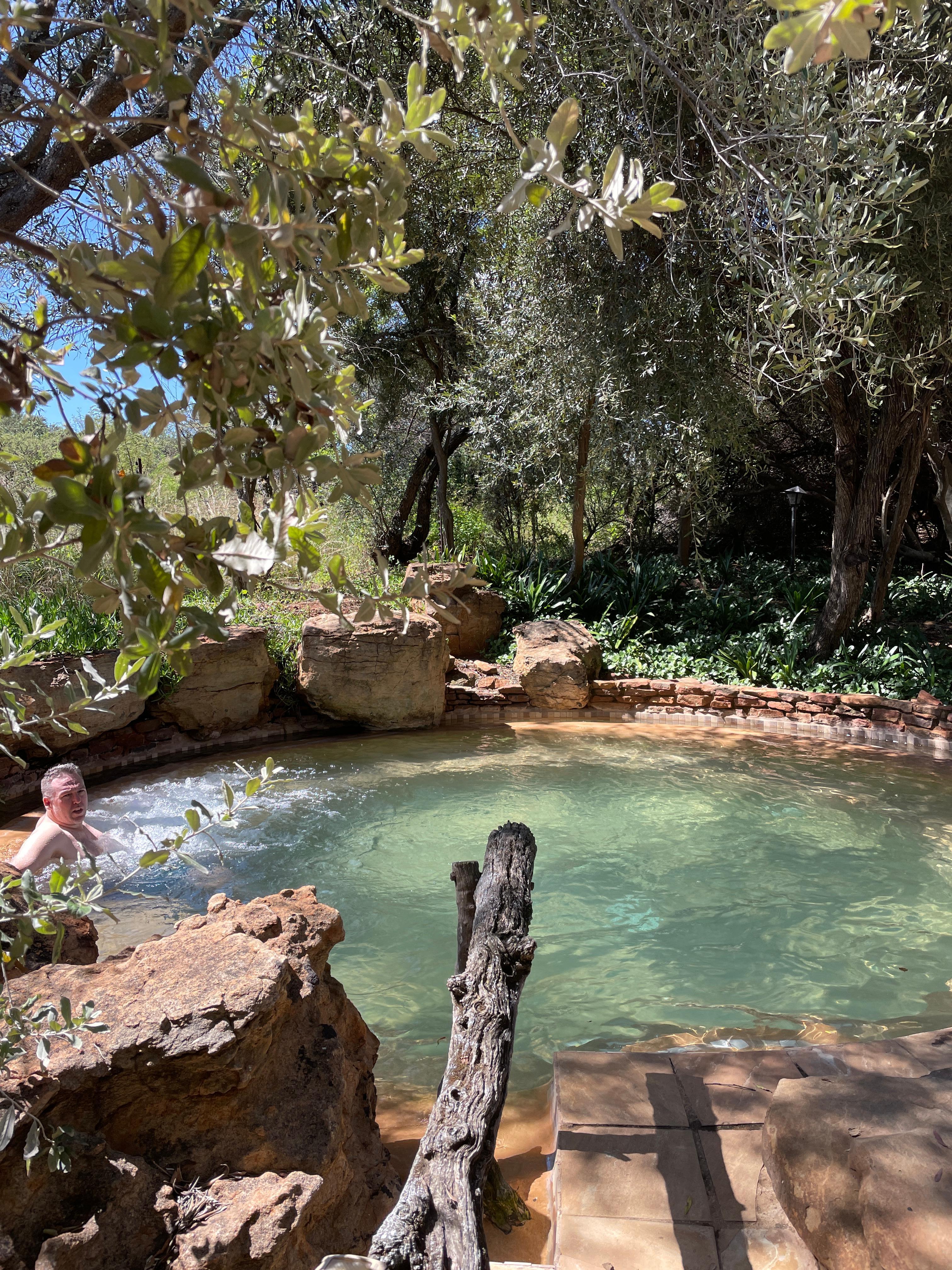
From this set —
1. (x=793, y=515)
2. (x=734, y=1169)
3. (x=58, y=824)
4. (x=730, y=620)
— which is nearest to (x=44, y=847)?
(x=58, y=824)

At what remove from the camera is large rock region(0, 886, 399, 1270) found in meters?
2.05

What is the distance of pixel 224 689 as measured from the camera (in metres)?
9.12

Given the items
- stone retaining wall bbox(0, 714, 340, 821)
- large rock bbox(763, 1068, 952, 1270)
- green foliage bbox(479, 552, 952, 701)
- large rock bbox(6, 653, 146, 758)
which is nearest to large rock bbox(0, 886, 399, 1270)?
large rock bbox(763, 1068, 952, 1270)

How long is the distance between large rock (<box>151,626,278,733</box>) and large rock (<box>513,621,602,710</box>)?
3.00 m

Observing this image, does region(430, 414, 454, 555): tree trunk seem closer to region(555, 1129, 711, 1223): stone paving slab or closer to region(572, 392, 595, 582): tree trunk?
region(572, 392, 595, 582): tree trunk

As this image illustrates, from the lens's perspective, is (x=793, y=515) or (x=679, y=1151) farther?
(x=793, y=515)

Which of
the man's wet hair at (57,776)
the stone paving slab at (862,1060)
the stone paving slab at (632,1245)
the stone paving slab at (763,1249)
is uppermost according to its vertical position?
the man's wet hair at (57,776)

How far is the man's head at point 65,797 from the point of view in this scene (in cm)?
444

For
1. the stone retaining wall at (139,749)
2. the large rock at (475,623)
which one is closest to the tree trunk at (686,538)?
the large rock at (475,623)

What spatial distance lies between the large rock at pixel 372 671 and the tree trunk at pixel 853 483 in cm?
486

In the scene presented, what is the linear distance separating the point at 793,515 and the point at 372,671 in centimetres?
713

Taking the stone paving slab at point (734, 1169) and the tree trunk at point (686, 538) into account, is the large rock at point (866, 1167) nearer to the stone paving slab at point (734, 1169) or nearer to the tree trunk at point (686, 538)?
the stone paving slab at point (734, 1169)

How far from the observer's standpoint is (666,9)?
5293mm

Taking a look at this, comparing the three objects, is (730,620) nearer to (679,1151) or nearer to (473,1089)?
(679,1151)
